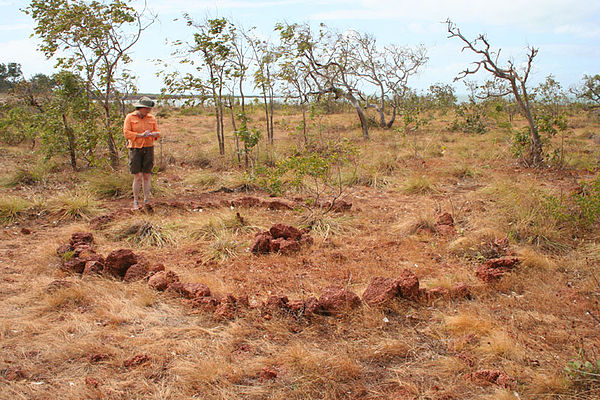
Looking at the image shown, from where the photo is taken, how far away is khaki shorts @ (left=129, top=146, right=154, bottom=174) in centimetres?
689

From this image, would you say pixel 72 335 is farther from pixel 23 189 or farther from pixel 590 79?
pixel 590 79

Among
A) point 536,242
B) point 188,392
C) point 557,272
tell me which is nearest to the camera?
point 188,392

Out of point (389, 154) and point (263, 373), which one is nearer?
point (263, 373)

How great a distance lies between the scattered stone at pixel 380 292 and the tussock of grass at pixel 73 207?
4537 millimetres

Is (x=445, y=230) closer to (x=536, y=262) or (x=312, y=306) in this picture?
(x=536, y=262)

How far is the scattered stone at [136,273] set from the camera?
4.54 metres

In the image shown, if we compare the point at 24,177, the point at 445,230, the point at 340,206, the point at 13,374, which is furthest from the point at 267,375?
the point at 24,177

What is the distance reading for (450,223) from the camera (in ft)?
19.6

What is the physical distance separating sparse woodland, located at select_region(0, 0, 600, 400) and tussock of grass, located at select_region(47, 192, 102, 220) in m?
0.02

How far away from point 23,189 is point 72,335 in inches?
221

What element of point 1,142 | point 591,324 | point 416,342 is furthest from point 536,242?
point 1,142

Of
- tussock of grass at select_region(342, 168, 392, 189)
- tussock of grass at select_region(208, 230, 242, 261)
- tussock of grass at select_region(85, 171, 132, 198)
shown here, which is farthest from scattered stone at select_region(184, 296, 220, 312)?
tussock of grass at select_region(342, 168, 392, 189)

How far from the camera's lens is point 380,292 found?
398 cm

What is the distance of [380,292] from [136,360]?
2.00m
